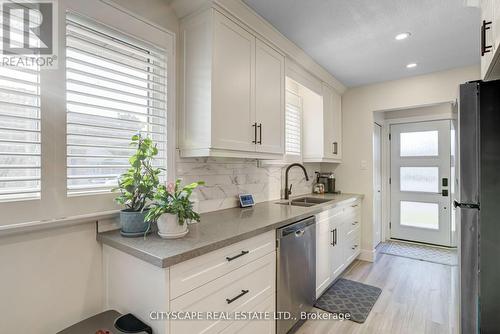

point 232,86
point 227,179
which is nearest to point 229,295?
point 227,179

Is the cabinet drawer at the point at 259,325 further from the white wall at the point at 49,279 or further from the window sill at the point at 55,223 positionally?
the window sill at the point at 55,223

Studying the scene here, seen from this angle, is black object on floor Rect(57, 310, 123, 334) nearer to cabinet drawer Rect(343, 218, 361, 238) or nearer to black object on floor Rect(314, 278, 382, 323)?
black object on floor Rect(314, 278, 382, 323)

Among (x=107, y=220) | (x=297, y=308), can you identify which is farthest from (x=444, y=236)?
(x=107, y=220)

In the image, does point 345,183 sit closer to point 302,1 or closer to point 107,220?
point 302,1

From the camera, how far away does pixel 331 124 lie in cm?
350

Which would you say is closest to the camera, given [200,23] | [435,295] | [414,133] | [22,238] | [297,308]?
[22,238]

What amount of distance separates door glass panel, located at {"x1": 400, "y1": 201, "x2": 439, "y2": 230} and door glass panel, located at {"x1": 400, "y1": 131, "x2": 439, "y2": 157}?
817 mm

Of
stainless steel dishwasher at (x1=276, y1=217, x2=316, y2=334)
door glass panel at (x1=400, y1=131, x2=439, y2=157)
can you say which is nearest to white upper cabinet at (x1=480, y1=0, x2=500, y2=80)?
stainless steel dishwasher at (x1=276, y1=217, x2=316, y2=334)

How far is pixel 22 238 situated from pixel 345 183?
11.9ft

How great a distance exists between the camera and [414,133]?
406 cm

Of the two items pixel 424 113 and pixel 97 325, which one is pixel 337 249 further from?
pixel 424 113

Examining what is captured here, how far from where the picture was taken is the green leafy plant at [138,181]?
4.62 ft

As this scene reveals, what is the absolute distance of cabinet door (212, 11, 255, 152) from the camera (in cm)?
174

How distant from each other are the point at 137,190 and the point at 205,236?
18.5 inches
